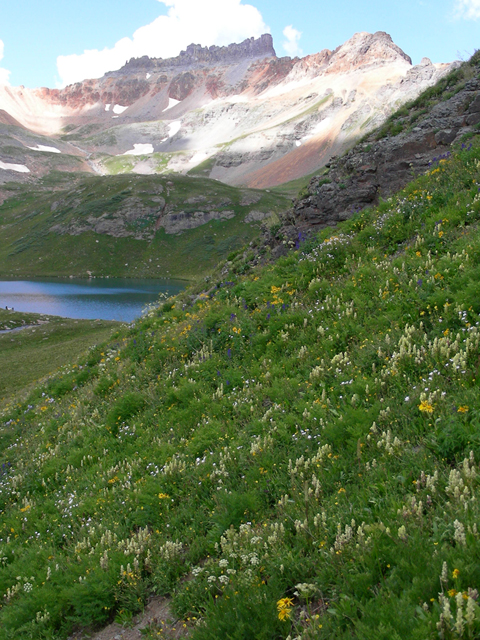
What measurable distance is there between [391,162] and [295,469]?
16.7m

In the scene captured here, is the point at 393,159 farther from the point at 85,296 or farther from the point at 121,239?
the point at 121,239

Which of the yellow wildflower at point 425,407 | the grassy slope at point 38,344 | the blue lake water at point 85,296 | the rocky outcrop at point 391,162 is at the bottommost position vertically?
the grassy slope at point 38,344

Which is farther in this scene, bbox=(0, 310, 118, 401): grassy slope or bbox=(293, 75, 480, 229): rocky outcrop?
bbox=(0, 310, 118, 401): grassy slope

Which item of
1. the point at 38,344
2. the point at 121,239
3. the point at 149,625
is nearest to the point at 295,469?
the point at 149,625

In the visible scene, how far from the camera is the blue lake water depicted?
259 ft

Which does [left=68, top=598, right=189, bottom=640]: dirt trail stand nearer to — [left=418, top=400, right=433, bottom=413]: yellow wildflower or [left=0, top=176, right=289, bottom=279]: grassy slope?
[left=418, top=400, right=433, bottom=413]: yellow wildflower

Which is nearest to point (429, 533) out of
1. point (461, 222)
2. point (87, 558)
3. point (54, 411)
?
point (87, 558)

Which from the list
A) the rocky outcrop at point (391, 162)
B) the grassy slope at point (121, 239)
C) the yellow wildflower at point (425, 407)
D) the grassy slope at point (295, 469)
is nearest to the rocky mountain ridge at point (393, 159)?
the rocky outcrop at point (391, 162)

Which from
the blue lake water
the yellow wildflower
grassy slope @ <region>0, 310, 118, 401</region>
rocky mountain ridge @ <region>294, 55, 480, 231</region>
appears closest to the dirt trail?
the yellow wildflower

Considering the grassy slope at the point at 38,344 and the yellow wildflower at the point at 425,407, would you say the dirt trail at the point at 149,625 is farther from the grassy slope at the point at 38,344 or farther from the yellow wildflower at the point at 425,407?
the grassy slope at the point at 38,344

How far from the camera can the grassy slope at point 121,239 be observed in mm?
138250

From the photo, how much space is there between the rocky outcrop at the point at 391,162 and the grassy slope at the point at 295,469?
20.3 feet

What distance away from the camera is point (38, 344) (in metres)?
51.2

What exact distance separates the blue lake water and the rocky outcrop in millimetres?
47219
